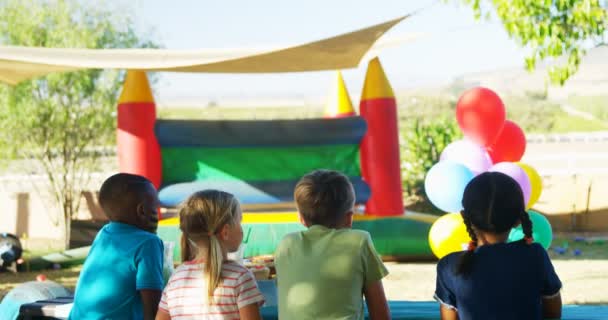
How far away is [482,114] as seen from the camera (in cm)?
570

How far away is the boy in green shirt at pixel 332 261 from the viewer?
7.71 feet

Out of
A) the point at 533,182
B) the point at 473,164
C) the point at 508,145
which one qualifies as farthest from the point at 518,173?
the point at 508,145

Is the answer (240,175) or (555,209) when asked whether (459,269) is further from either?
(555,209)

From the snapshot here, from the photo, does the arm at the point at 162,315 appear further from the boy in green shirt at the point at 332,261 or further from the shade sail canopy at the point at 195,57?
the shade sail canopy at the point at 195,57

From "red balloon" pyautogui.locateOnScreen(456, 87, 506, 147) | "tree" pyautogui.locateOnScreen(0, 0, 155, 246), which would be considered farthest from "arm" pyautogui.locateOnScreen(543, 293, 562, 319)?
"tree" pyautogui.locateOnScreen(0, 0, 155, 246)

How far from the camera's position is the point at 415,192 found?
1112 centimetres

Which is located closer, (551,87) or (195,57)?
(195,57)

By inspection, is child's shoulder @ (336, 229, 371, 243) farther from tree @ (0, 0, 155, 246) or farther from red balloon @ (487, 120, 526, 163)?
tree @ (0, 0, 155, 246)

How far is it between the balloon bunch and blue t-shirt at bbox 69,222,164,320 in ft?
9.72

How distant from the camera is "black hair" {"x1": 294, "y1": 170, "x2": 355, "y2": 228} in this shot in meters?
2.35

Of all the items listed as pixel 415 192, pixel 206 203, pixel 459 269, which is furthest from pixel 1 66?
pixel 415 192

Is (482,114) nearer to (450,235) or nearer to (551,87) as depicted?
(450,235)

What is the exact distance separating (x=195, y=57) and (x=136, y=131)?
1.30m

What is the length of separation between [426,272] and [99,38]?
16.7ft
